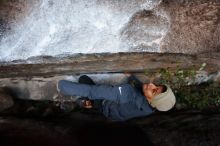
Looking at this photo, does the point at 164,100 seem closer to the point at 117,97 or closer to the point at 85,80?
the point at 117,97

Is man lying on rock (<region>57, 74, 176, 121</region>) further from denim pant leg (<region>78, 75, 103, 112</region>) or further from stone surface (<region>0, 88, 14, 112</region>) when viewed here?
stone surface (<region>0, 88, 14, 112</region>)

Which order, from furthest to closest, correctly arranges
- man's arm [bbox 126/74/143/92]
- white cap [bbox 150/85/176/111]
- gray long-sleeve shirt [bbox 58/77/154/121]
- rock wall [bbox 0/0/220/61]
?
rock wall [bbox 0/0/220/61] → man's arm [bbox 126/74/143/92] → gray long-sleeve shirt [bbox 58/77/154/121] → white cap [bbox 150/85/176/111]

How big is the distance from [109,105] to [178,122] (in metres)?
1.12

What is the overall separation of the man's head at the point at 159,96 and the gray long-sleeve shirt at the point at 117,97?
0.19 metres

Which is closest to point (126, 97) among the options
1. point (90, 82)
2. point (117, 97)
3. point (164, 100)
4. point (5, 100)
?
point (117, 97)

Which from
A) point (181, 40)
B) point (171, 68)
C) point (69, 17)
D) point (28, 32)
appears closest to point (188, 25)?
point (181, 40)

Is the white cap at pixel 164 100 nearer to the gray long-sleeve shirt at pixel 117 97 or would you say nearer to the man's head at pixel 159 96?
the man's head at pixel 159 96

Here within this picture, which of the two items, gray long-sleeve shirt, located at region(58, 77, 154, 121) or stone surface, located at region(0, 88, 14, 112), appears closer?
gray long-sleeve shirt, located at region(58, 77, 154, 121)

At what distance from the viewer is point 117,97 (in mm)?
4668

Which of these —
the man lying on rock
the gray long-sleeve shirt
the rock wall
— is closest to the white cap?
the man lying on rock

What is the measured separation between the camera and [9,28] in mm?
5469

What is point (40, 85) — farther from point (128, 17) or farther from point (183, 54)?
point (183, 54)

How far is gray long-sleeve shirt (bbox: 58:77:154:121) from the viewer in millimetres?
4645

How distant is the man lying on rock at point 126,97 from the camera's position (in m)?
4.42
